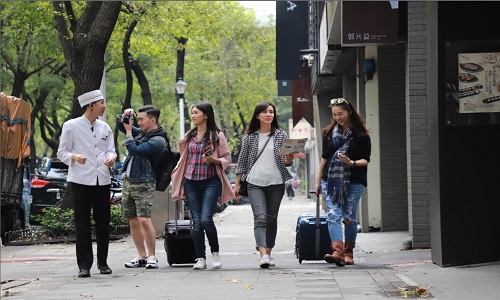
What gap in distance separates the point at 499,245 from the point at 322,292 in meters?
2.49

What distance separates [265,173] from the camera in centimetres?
1166

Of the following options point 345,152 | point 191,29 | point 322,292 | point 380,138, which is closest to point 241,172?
point 345,152

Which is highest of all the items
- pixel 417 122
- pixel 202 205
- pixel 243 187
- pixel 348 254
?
pixel 417 122

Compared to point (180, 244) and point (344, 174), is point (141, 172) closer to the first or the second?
point (180, 244)

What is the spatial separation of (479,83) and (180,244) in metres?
3.83

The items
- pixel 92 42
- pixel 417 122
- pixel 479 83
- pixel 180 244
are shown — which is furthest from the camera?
pixel 92 42

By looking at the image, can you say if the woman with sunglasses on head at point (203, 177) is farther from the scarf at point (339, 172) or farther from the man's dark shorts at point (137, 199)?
the scarf at point (339, 172)

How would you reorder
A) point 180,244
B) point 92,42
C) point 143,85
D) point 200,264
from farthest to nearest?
point 143,85 → point 92,42 → point 180,244 → point 200,264

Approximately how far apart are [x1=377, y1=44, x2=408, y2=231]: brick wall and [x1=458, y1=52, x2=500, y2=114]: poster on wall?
7742mm

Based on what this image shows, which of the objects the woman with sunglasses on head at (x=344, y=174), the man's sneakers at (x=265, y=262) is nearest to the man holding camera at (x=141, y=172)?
the man's sneakers at (x=265, y=262)

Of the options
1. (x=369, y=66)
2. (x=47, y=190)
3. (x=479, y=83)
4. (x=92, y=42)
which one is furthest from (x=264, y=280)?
(x=47, y=190)

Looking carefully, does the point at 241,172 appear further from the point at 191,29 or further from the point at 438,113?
the point at 191,29

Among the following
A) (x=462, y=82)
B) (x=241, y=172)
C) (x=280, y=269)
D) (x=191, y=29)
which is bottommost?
(x=280, y=269)

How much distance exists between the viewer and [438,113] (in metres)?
10.4
